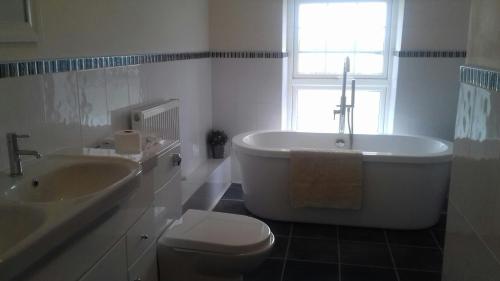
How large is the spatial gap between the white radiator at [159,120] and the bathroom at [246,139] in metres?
0.02

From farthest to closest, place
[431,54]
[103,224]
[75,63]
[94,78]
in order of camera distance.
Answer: [431,54] → [94,78] → [75,63] → [103,224]

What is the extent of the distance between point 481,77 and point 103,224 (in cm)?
130

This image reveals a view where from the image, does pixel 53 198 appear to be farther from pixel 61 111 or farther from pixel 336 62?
pixel 336 62

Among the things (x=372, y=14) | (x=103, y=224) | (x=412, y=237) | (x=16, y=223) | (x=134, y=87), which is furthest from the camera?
(x=372, y=14)

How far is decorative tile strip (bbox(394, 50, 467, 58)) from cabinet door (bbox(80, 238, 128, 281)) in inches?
124

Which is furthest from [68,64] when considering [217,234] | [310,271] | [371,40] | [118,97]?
[371,40]

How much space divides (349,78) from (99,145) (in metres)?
2.78

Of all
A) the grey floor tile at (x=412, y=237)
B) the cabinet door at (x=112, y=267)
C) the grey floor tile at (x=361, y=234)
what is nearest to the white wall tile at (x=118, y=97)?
the cabinet door at (x=112, y=267)

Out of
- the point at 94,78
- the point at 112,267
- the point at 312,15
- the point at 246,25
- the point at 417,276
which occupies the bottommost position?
the point at 417,276

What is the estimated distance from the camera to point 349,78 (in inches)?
167

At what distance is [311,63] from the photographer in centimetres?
430

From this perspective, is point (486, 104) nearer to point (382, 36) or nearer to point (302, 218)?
point (302, 218)

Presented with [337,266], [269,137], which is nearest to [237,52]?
[269,137]

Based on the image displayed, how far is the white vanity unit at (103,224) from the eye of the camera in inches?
40.6
